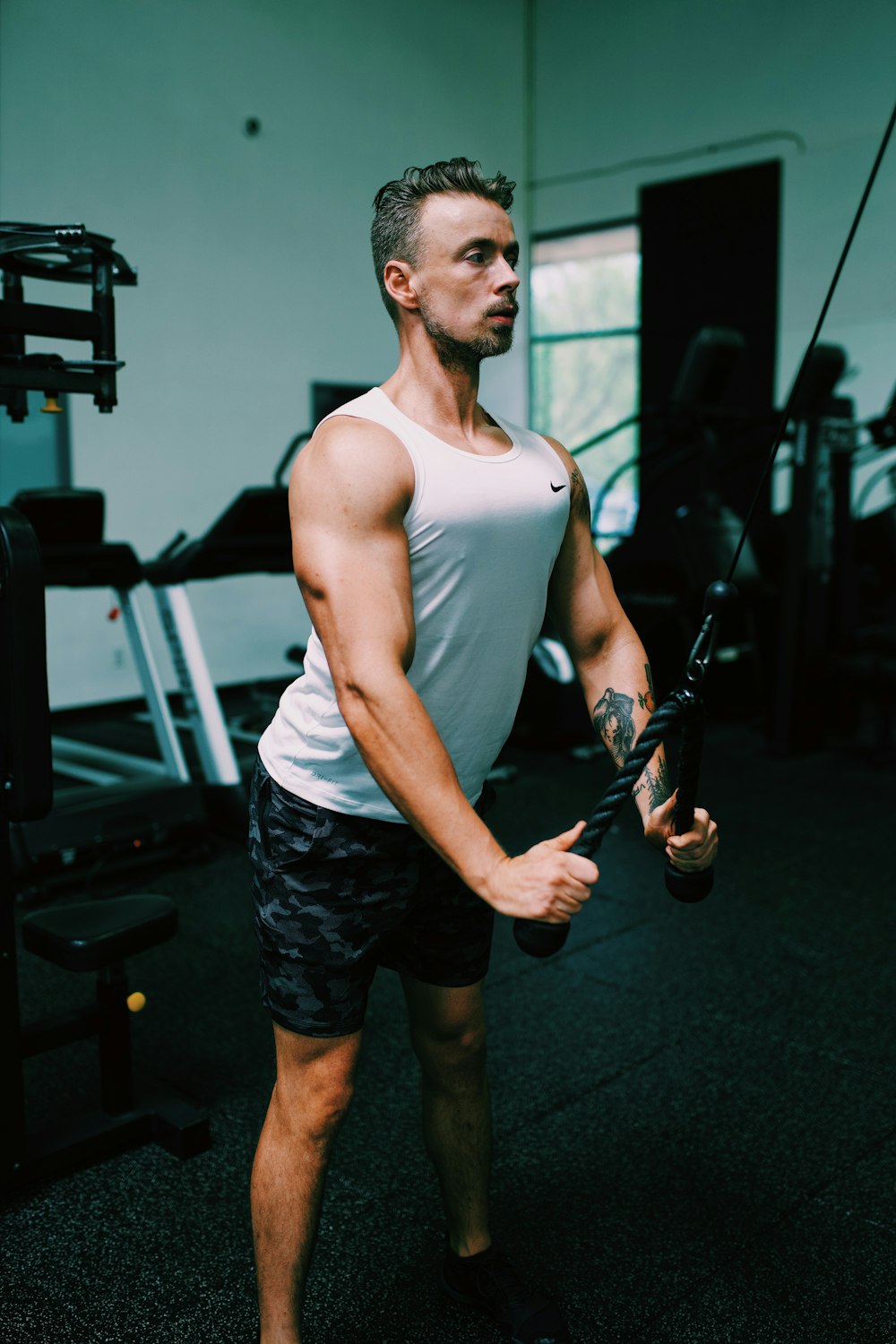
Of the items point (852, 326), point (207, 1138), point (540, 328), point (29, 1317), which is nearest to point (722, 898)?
point (207, 1138)

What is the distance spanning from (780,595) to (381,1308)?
175 inches

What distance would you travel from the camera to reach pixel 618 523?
25.7 ft

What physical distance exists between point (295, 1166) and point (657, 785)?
2.10ft

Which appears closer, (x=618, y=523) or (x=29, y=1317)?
(x=29, y=1317)

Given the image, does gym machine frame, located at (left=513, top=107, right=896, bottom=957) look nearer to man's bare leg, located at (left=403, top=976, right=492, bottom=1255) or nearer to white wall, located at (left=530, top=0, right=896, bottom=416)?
man's bare leg, located at (left=403, top=976, right=492, bottom=1255)

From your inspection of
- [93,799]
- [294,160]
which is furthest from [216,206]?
[93,799]

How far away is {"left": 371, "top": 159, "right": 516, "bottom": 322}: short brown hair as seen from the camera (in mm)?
1284

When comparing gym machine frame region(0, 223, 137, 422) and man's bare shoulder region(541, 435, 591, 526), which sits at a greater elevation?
gym machine frame region(0, 223, 137, 422)

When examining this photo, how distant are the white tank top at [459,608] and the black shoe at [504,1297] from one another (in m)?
0.70

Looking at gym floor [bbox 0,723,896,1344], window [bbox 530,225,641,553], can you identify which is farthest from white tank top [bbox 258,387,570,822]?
window [bbox 530,225,641,553]

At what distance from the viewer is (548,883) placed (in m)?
1.07

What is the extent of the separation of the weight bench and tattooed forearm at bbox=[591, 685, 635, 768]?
892 millimetres

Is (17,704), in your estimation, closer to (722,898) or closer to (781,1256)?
(781,1256)

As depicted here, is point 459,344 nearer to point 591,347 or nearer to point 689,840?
point 689,840
